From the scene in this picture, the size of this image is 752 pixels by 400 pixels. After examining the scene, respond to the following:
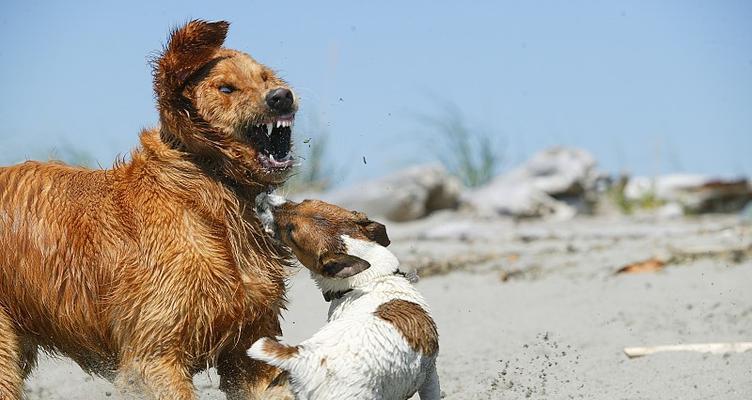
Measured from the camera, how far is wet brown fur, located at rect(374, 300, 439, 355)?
220 inches

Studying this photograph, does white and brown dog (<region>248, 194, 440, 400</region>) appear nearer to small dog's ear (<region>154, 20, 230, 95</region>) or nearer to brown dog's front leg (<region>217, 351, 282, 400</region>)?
brown dog's front leg (<region>217, 351, 282, 400</region>)

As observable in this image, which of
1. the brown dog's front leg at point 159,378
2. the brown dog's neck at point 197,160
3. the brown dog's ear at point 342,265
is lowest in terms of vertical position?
the brown dog's front leg at point 159,378

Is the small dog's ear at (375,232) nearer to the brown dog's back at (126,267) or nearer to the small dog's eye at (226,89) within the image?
the brown dog's back at (126,267)

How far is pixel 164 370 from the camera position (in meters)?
5.38

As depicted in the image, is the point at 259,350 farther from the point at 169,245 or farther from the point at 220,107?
the point at 220,107

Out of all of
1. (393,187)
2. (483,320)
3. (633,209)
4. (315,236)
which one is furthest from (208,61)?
(633,209)

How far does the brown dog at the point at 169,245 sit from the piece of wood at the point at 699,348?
3.03 m

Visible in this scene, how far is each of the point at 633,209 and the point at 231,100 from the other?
1298cm

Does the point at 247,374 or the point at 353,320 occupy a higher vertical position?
the point at 353,320

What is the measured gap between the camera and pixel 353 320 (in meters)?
5.54

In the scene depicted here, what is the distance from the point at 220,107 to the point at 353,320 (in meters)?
1.21

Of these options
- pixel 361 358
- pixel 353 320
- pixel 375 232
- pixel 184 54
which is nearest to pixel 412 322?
pixel 353 320

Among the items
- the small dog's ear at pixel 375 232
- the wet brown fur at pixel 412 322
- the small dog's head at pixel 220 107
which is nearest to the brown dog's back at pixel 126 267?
the small dog's head at pixel 220 107

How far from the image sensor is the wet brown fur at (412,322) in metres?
5.59
